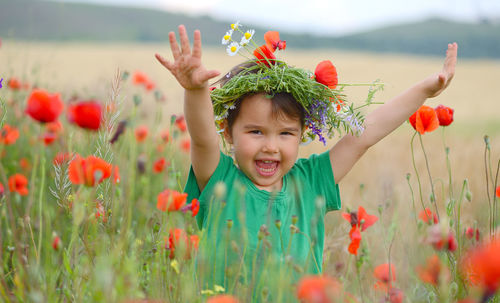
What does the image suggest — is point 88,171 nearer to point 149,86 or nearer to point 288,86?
point 288,86

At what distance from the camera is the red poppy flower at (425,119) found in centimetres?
174

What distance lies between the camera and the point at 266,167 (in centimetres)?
182

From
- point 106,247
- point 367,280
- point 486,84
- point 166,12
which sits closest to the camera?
point 106,247

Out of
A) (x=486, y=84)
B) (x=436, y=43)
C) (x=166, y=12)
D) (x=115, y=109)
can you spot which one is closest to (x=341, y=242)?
(x=115, y=109)

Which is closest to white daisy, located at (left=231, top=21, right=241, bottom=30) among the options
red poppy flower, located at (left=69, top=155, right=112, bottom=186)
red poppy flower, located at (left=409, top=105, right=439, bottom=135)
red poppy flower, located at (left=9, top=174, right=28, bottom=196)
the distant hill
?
red poppy flower, located at (left=409, top=105, right=439, bottom=135)

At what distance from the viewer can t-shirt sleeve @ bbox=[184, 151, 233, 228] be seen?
180cm

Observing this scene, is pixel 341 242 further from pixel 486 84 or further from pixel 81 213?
pixel 486 84

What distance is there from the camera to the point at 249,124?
1.78 m

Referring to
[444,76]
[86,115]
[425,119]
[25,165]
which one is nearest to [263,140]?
[425,119]

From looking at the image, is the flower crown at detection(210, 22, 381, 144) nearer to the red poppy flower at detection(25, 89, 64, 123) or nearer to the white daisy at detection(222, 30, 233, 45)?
the white daisy at detection(222, 30, 233, 45)

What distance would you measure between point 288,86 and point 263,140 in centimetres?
21

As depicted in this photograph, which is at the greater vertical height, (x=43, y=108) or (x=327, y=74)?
(x=327, y=74)

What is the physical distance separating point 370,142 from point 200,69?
81cm

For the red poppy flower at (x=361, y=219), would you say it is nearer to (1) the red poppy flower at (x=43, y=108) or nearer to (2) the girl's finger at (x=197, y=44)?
(2) the girl's finger at (x=197, y=44)
